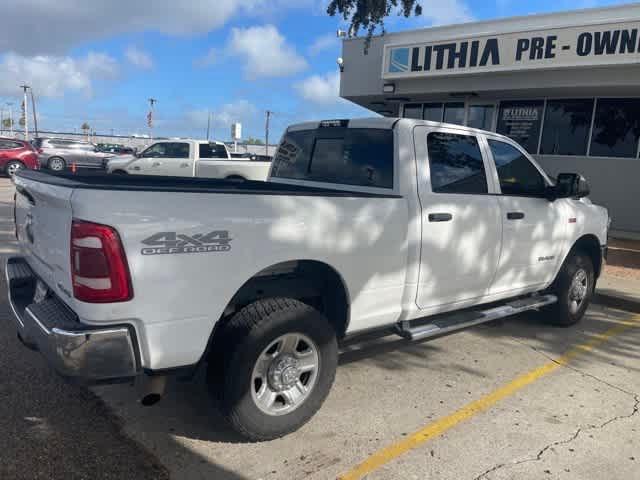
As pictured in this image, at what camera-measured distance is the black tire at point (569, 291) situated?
17.8 ft

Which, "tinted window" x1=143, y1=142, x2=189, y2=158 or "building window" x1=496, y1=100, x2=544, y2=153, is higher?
"building window" x1=496, y1=100, x2=544, y2=153

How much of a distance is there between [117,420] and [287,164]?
8.38ft

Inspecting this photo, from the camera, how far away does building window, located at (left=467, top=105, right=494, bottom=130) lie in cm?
1384

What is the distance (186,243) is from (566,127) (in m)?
12.5

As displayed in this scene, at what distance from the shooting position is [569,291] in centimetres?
550

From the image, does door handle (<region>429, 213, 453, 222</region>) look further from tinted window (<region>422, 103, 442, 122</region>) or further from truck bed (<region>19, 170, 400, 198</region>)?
tinted window (<region>422, 103, 442, 122</region>)

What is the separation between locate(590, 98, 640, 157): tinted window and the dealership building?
0.02m

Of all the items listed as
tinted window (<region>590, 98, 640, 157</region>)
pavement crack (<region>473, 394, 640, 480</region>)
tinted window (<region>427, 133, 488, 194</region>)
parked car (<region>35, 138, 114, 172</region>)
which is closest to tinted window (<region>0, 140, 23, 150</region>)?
parked car (<region>35, 138, 114, 172</region>)

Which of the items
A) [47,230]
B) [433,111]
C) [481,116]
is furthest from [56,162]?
[47,230]

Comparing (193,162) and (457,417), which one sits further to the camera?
(193,162)

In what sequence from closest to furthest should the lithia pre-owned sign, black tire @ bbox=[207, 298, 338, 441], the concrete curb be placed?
1. black tire @ bbox=[207, 298, 338, 441]
2. the concrete curb
3. the lithia pre-owned sign

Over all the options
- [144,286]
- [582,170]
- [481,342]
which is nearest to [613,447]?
[481,342]

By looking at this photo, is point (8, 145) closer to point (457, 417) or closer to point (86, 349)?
point (86, 349)

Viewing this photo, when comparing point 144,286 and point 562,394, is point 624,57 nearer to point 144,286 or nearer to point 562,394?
point 562,394
